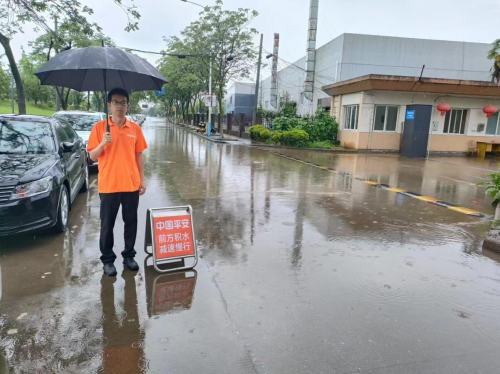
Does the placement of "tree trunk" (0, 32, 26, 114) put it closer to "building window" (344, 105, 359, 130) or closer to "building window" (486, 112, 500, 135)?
"building window" (344, 105, 359, 130)

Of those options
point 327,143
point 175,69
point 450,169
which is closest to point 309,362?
point 450,169

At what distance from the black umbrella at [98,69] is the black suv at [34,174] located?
A: 110 centimetres

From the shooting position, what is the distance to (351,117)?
22.1 m

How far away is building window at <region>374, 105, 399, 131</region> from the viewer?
20781 millimetres

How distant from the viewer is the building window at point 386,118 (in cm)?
2078

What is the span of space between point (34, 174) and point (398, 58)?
1281 inches

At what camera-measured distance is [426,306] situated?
3.63m

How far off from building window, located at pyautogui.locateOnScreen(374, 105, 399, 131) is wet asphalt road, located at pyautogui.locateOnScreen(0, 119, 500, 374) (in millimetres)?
14970

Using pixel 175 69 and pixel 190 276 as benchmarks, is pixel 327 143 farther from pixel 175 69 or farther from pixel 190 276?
pixel 175 69

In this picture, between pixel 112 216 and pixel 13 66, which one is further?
pixel 13 66

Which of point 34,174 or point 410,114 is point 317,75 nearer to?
point 410,114

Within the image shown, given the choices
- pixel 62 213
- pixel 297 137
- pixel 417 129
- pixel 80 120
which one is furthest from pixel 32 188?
pixel 417 129

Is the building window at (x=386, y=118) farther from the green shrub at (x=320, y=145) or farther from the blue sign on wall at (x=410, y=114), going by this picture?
the green shrub at (x=320, y=145)

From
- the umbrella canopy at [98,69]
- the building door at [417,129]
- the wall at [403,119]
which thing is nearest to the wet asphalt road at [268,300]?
the umbrella canopy at [98,69]
